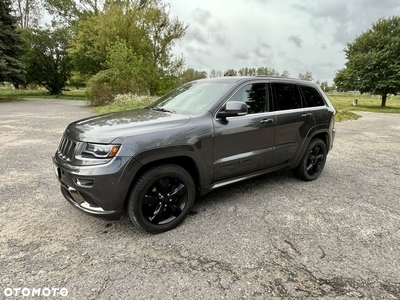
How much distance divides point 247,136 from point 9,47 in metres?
25.8

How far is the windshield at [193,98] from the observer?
10.6ft

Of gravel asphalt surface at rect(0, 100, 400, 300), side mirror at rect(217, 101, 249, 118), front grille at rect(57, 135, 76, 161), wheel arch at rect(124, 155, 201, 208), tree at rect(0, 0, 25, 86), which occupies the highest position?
tree at rect(0, 0, 25, 86)

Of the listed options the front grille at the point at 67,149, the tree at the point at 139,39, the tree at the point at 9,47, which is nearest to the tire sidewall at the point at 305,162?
the front grille at the point at 67,149

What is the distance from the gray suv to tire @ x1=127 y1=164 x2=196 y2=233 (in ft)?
0.04

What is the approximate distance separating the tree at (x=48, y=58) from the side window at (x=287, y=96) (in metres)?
34.5

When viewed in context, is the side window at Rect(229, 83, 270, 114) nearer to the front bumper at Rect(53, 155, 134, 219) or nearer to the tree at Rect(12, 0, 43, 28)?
the front bumper at Rect(53, 155, 134, 219)

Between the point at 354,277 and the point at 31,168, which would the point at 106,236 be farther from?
the point at 31,168

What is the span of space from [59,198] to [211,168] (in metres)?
2.31

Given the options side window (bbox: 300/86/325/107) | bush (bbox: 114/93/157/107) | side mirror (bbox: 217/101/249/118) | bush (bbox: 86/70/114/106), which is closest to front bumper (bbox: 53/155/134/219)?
→ side mirror (bbox: 217/101/249/118)

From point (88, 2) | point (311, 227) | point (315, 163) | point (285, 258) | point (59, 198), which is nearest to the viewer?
point (285, 258)

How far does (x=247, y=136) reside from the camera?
3260mm

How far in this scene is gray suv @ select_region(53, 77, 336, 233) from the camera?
7.90ft

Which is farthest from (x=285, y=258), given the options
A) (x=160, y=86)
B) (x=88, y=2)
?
(x=88, y=2)

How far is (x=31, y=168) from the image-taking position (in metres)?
4.74
